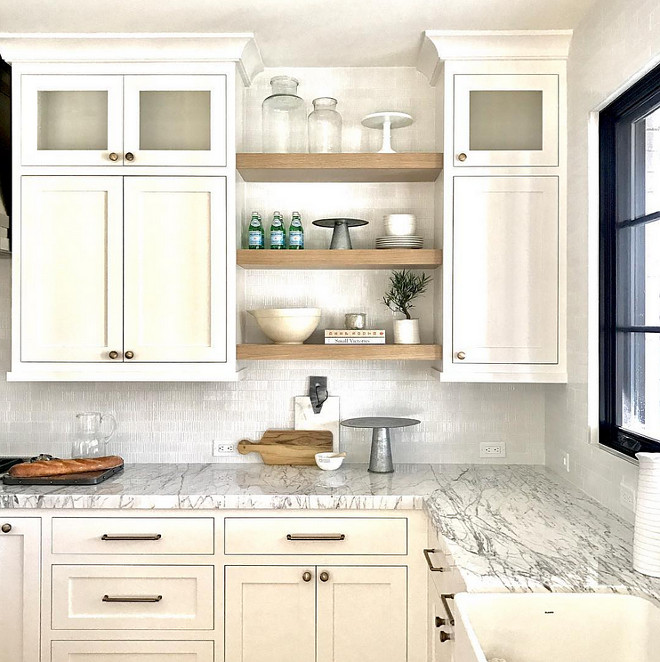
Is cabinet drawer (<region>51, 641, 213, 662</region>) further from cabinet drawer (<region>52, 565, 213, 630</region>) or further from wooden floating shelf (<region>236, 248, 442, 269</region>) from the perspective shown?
wooden floating shelf (<region>236, 248, 442, 269</region>)

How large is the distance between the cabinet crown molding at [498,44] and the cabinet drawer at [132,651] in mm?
2364

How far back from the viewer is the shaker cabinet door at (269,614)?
247 cm

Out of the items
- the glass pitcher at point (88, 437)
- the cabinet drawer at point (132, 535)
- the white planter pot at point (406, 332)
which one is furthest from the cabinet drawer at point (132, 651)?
the white planter pot at point (406, 332)

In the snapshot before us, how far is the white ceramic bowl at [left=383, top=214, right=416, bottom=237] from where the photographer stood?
9.47ft

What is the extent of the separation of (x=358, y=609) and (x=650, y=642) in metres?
1.16

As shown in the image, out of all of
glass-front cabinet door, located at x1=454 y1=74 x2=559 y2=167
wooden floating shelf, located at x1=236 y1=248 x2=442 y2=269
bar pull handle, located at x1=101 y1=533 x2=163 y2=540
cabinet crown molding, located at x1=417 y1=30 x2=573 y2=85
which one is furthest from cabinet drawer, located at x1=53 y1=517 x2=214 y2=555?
cabinet crown molding, located at x1=417 y1=30 x2=573 y2=85

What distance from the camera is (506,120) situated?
2.75 m

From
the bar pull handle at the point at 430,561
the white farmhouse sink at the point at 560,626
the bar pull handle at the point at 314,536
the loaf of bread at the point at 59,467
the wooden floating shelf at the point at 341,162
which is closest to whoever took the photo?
the white farmhouse sink at the point at 560,626

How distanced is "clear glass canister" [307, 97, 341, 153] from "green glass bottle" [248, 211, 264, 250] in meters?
0.37

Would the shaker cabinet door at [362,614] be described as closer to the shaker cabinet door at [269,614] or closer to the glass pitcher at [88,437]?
the shaker cabinet door at [269,614]

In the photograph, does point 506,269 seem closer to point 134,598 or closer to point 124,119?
point 124,119

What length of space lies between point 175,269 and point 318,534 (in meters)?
1.14

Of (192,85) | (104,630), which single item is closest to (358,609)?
(104,630)

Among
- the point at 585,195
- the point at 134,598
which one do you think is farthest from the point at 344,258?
the point at 134,598
